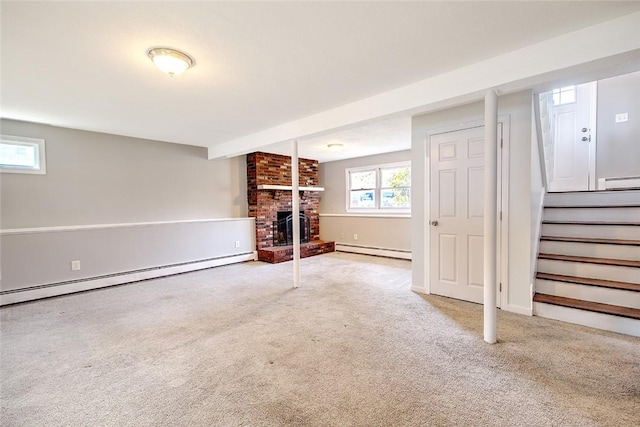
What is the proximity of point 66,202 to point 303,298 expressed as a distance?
3.68m

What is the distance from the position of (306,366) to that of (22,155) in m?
4.62

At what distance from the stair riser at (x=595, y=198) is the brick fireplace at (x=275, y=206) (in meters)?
4.41

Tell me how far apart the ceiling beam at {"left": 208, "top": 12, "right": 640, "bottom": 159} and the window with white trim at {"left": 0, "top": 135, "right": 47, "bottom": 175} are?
12.9ft

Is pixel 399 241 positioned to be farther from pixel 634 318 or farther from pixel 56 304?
pixel 56 304

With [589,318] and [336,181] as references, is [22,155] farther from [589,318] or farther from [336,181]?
[589,318]

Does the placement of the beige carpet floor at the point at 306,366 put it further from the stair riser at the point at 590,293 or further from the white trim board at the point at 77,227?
the white trim board at the point at 77,227

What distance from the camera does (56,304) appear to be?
348 centimetres

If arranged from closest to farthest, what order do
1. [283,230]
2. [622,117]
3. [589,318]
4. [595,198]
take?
[589,318], [595,198], [622,117], [283,230]

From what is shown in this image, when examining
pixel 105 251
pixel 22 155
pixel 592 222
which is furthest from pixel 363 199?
pixel 22 155

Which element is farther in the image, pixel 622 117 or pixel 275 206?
pixel 275 206

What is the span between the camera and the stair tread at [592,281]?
2600 millimetres

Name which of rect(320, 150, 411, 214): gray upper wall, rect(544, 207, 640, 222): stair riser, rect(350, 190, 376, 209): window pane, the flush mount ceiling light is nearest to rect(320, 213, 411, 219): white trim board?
rect(320, 150, 411, 214): gray upper wall

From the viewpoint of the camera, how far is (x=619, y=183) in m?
4.16

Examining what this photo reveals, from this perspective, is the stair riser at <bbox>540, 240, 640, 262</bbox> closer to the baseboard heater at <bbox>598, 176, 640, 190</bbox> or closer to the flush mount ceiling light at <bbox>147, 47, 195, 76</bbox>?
the baseboard heater at <bbox>598, 176, 640, 190</bbox>
